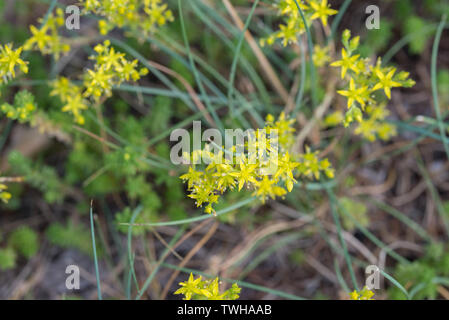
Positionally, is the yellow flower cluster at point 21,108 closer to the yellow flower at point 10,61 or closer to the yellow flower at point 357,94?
the yellow flower at point 10,61

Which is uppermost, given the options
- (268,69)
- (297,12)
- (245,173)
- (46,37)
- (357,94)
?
(268,69)

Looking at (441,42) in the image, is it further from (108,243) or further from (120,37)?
(108,243)

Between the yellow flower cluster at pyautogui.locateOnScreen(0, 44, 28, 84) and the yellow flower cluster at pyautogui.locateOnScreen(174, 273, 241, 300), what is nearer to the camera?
the yellow flower cluster at pyautogui.locateOnScreen(174, 273, 241, 300)

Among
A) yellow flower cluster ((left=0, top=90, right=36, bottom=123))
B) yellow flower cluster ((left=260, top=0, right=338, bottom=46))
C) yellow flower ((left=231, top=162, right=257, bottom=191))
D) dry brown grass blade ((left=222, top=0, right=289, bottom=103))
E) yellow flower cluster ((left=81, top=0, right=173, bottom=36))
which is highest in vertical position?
dry brown grass blade ((left=222, top=0, right=289, bottom=103))

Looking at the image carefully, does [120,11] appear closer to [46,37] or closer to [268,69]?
[46,37]

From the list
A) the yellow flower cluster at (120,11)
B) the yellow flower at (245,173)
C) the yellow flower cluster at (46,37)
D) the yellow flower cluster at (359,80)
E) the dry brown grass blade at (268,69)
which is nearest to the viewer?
the yellow flower at (245,173)

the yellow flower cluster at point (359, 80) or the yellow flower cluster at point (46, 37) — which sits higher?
the yellow flower cluster at point (46, 37)

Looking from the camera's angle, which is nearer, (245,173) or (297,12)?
(245,173)

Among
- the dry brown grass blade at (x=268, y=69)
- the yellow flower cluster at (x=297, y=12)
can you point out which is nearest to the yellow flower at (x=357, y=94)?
the yellow flower cluster at (x=297, y=12)

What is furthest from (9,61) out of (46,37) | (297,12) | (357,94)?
(357,94)

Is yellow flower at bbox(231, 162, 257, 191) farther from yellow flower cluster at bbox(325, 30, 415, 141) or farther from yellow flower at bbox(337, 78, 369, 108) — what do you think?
yellow flower at bbox(337, 78, 369, 108)

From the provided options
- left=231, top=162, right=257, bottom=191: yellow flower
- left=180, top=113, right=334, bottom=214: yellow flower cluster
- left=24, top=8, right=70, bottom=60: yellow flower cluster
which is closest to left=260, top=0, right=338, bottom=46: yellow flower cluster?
left=180, top=113, right=334, bottom=214: yellow flower cluster
